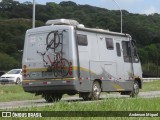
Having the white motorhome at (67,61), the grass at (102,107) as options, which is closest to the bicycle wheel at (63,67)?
the white motorhome at (67,61)

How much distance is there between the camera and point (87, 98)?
19.5 m

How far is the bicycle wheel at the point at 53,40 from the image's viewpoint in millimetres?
18641

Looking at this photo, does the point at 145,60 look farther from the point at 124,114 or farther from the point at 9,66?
the point at 124,114

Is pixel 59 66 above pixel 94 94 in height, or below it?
above

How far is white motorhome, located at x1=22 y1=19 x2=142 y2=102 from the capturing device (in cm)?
1844

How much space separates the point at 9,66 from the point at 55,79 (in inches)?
1934

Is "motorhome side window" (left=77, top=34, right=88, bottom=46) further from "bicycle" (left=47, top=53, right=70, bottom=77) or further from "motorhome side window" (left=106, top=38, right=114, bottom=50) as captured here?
"motorhome side window" (left=106, top=38, right=114, bottom=50)

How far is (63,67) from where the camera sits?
60.6ft

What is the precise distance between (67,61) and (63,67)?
0.28 meters

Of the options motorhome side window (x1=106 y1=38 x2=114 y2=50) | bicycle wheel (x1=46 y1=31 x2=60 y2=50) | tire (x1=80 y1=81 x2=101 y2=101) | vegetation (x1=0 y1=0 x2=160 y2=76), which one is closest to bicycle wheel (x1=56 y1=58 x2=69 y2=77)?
bicycle wheel (x1=46 y1=31 x2=60 y2=50)

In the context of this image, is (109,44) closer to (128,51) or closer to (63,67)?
(128,51)

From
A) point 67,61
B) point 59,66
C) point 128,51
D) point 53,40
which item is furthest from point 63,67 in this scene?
point 128,51

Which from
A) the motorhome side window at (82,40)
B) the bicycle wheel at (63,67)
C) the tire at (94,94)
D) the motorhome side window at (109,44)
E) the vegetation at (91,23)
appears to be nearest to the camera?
the bicycle wheel at (63,67)

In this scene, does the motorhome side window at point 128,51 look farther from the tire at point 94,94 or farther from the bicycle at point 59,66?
the bicycle at point 59,66
